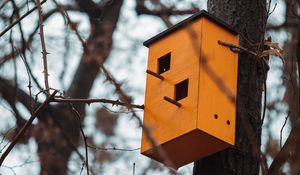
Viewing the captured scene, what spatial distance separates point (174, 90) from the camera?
11.4ft

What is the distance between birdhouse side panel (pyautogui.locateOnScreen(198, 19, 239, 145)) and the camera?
3.31 meters

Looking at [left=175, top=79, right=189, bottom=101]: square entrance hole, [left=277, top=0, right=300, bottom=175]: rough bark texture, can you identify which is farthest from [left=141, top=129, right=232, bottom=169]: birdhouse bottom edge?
[left=277, top=0, right=300, bottom=175]: rough bark texture

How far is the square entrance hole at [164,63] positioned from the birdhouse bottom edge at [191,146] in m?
0.40

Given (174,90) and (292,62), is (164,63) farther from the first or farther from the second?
(292,62)

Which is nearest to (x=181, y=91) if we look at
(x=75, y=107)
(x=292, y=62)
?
(x=292, y=62)

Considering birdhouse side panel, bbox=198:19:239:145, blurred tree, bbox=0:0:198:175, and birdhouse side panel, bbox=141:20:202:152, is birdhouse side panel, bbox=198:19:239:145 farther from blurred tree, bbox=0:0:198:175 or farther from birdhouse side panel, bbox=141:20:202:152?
blurred tree, bbox=0:0:198:175

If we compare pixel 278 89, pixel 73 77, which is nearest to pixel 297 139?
pixel 278 89

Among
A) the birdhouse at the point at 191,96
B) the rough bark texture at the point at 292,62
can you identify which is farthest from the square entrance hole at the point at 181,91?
the rough bark texture at the point at 292,62

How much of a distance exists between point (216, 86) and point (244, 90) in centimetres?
12

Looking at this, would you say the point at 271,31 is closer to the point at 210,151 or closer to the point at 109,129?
the point at 109,129

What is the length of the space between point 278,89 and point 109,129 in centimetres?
193

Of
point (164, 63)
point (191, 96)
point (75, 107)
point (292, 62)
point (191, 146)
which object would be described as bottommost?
point (191, 146)

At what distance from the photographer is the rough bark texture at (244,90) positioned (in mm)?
3244

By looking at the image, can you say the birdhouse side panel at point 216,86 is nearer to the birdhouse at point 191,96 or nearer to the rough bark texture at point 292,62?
the birdhouse at point 191,96
